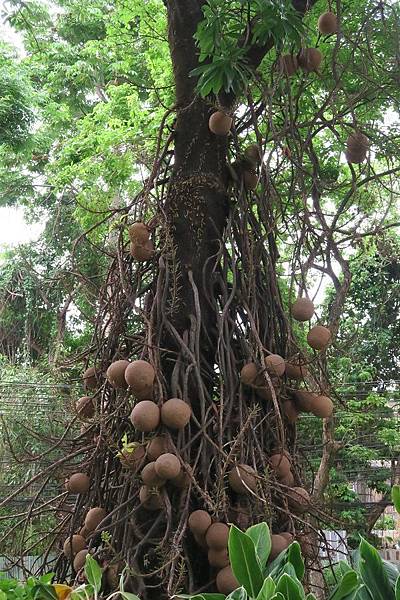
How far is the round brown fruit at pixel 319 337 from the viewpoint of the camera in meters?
1.58

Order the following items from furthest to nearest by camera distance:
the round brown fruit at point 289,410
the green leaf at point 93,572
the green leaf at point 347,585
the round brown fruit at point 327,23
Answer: the round brown fruit at point 327,23, the round brown fruit at point 289,410, the green leaf at point 93,572, the green leaf at point 347,585

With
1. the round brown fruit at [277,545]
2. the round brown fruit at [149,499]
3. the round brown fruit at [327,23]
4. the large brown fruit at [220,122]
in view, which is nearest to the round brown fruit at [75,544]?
the round brown fruit at [149,499]

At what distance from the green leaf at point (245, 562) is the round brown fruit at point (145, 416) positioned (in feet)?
0.97

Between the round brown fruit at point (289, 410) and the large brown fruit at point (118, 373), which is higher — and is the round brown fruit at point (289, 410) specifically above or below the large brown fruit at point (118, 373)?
below

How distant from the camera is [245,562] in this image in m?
1.14

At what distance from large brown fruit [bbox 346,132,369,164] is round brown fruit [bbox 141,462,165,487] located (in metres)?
1.03

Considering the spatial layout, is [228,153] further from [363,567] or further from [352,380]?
[352,380]

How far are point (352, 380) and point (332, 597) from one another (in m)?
5.91

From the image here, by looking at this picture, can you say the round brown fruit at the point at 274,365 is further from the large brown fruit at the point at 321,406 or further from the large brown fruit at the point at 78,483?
the large brown fruit at the point at 78,483

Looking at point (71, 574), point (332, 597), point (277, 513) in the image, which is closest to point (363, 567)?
point (332, 597)

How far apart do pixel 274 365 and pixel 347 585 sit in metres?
0.47

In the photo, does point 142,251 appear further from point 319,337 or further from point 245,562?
point 245,562

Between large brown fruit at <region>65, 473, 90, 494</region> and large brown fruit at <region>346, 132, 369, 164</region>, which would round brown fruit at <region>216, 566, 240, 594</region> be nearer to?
large brown fruit at <region>65, 473, 90, 494</region>

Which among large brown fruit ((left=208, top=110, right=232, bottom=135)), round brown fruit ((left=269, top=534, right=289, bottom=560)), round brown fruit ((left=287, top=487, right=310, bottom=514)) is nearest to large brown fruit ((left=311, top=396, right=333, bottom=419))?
round brown fruit ((left=287, top=487, right=310, bottom=514))
